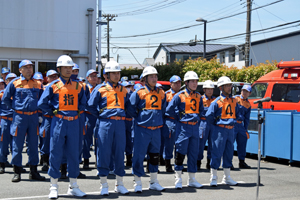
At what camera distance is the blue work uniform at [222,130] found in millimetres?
8281

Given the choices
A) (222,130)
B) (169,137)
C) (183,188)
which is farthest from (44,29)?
(183,188)

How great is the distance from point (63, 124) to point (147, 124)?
1617 mm

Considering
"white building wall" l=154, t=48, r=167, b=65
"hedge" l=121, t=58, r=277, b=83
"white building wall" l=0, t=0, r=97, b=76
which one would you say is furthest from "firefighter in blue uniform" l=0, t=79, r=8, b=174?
"white building wall" l=154, t=48, r=167, b=65

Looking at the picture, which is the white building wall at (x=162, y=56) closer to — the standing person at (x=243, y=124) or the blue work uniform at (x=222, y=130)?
the standing person at (x=243, y=124)

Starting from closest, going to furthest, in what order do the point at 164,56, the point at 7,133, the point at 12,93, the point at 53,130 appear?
the point at 53,130
the point at 12,93
the point at 7,133
the point at 164,56

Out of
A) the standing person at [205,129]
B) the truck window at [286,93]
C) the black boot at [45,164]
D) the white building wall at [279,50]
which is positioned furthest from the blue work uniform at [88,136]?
the white building wall at [279,50]

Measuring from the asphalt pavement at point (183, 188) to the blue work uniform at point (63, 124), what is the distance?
63 cm

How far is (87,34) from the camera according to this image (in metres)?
20.9

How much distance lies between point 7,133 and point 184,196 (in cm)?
475

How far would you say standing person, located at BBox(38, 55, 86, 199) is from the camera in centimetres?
707

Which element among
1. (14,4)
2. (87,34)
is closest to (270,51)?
(87,34)

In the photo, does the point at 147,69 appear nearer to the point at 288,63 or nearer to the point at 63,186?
the point at 63,186

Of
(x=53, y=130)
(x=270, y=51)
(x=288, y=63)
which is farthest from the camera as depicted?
(x=270, y=51)

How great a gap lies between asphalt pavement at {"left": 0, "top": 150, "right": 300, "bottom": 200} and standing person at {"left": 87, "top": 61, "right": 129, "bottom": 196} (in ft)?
1.61
